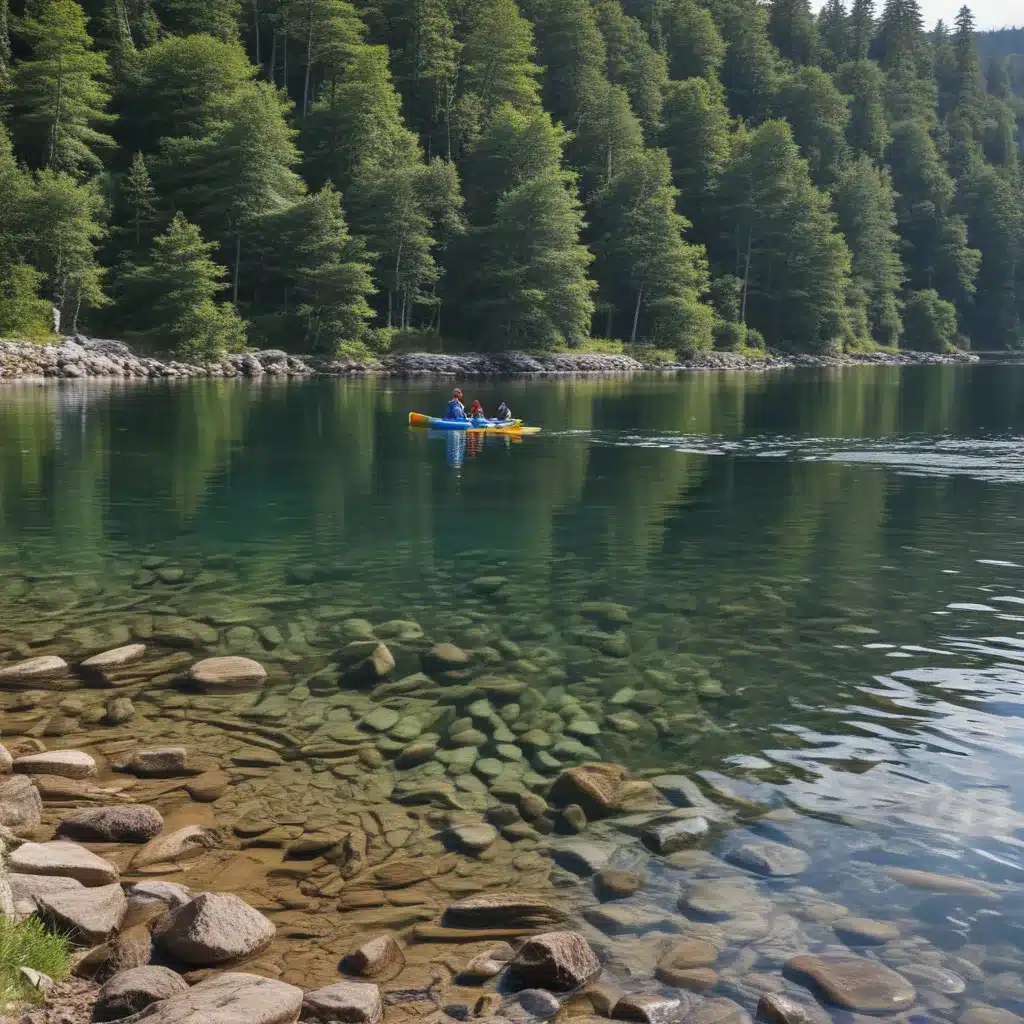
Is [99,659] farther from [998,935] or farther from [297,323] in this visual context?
[297,323]

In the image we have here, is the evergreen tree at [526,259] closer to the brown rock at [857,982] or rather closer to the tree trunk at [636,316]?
the tree trunk at [636,316]

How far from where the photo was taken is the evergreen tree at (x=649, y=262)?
10175 cm

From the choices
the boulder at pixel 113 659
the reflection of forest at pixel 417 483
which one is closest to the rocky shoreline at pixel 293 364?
the reflection of forest at pixel 417 483

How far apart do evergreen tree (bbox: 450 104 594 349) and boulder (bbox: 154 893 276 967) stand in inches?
3280

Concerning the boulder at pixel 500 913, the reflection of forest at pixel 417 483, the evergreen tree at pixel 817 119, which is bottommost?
the boulder at pixel 500 913

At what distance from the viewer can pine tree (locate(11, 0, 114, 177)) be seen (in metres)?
76.4

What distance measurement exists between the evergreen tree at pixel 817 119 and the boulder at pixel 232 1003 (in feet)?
530

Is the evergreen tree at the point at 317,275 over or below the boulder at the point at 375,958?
over

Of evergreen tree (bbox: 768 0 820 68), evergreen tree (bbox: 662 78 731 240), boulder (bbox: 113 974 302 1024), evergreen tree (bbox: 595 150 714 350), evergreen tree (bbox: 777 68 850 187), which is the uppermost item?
evergreen tree (bbox: 768 0 820 68)

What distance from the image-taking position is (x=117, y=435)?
3478cm

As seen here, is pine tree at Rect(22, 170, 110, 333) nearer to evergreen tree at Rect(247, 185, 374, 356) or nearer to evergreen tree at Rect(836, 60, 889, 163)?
evergreen tree at Rect(247, 185, 374, 356)

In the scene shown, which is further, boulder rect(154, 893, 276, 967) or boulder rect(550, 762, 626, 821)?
boulder rect(550, 762, 626, 821)

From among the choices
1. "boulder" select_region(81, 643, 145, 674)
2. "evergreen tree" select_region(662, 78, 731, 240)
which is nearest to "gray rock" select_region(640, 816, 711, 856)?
"boulder" select_region(81, 643, 145, 674)

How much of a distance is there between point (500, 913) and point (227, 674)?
210 inches
